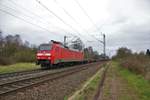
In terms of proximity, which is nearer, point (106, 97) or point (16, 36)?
point (106, 97)

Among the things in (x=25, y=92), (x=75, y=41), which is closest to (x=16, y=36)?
(x=75, y=41)

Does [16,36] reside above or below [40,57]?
above

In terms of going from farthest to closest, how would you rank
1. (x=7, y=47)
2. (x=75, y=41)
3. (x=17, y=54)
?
1. (x=75, y=41)
2. (x=7, y=47)
3. (x=17, y=54)

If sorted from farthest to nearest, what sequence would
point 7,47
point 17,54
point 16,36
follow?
point 16,36
point 7,47
point 17,54

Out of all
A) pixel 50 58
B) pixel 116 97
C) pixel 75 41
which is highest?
pixel 75 41

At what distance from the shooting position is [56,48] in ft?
104

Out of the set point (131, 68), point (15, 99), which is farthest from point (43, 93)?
point (131, 68)

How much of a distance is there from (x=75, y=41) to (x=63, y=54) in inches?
1050

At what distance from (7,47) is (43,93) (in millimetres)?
44303

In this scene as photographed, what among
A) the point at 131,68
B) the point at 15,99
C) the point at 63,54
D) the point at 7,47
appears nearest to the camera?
the point at 15,99

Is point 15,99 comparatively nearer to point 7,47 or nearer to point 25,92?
point 25,92

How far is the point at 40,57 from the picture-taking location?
101ft

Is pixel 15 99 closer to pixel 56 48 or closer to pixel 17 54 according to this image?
pixel 56 48

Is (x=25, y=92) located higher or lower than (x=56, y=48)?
lower
